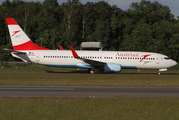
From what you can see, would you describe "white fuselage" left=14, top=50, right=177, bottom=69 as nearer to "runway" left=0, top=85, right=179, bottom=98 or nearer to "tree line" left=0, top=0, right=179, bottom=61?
"runway" left=0, top=85, right=179, bottom=98

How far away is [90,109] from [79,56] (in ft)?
83.7

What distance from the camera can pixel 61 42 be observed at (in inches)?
2953

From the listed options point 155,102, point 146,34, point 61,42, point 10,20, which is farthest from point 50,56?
point 146,34

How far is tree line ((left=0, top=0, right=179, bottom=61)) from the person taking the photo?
73.6 meters

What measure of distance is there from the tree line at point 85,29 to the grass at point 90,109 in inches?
2162

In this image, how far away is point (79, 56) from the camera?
37.0m

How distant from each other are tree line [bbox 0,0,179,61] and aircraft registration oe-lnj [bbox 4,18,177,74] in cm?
2900

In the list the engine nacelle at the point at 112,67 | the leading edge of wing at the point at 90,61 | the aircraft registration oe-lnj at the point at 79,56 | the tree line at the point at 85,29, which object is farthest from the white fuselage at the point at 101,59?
the tree line at the point at 85,29

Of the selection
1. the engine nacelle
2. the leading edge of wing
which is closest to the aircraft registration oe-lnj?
Result: the leading edge of wing

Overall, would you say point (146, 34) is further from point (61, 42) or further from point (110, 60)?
point (110, 60)

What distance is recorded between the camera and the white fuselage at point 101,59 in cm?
3653

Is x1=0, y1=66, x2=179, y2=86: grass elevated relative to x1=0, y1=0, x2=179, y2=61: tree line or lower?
lower

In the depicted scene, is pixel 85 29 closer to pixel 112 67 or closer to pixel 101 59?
pixel 101 59

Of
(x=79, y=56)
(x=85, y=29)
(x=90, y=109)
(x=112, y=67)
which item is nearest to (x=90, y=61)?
(x=79, y=56)
